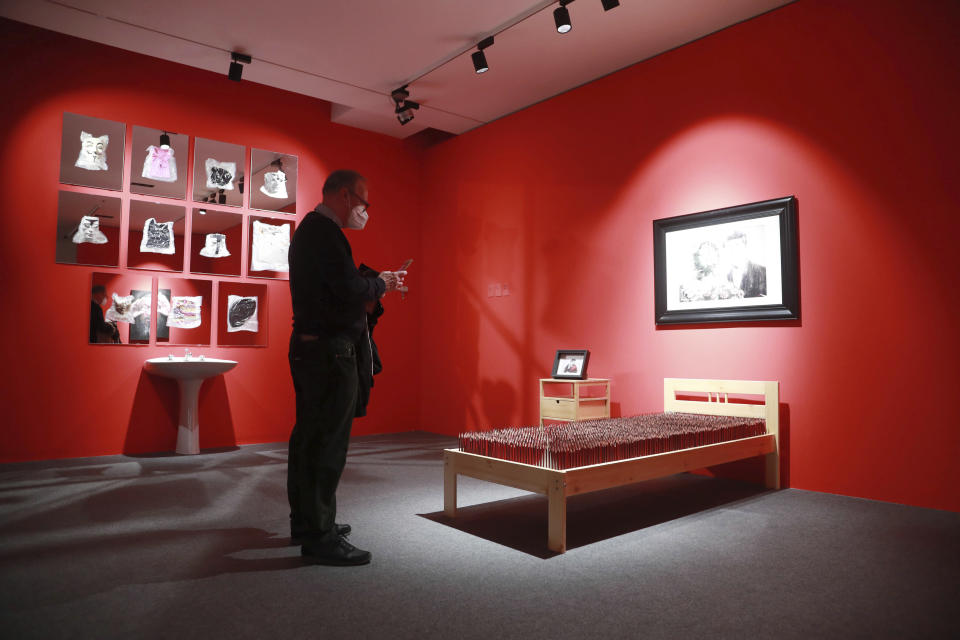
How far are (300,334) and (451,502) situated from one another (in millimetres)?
1307

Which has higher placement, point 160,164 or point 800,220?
point 160,164

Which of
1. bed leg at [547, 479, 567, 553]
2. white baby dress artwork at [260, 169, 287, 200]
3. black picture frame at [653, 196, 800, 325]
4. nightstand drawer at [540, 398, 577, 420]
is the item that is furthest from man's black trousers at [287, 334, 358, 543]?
white baby dress artwork at [260, 169, 287, 200]

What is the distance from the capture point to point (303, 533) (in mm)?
2568

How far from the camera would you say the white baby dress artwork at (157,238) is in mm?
5242

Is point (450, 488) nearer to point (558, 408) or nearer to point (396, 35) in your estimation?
point (558, 408)

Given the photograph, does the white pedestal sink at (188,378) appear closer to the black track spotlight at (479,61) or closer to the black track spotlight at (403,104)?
the black track spotlight at (403,104)

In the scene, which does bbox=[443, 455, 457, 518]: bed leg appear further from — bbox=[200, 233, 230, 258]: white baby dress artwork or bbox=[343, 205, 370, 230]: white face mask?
bbox=[200, 233, 230, 258]: white baby dress artwork

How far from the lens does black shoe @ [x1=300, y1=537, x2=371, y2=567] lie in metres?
2.47

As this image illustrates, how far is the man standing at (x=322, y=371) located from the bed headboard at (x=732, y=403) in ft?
8.93

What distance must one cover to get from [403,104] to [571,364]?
297cm

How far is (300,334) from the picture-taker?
263cm

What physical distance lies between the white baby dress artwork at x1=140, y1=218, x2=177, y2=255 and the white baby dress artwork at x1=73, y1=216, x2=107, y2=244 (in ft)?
1.02

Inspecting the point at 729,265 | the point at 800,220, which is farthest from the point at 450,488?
the point at 800,220

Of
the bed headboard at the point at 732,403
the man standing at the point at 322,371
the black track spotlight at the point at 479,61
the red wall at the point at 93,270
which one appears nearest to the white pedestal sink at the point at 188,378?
the red wall at the point at 93,270
